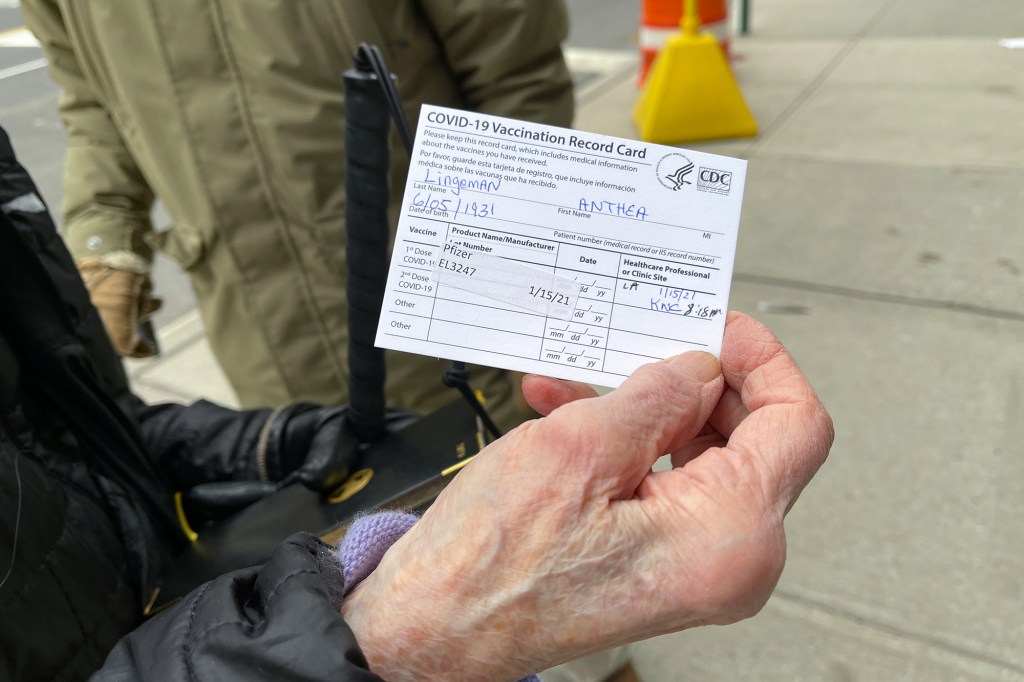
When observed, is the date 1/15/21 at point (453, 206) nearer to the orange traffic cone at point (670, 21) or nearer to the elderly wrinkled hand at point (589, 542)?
the elderly wrinkled hand at point (589, 542)

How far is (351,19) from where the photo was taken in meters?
1.35

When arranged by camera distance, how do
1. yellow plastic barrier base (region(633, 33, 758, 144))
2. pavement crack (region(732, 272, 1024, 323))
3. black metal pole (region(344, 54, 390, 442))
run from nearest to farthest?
black metal pole (region(344, 54, 390, 442)) < pavement crack (region(732, 272, 1024, 323)) < yellow plastic barrier base (region(633, 33, 758, 144))

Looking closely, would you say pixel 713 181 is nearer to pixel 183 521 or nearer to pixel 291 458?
pixel 291 458

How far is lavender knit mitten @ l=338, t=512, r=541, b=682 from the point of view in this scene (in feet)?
2.55

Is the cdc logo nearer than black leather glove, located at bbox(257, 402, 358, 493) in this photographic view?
Yes

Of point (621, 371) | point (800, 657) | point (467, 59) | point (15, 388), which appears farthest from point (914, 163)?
point (15, 388)

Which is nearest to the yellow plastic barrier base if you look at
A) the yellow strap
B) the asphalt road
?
the asphalt road

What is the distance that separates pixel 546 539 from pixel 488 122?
449mm

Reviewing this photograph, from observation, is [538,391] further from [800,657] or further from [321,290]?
[800,657]

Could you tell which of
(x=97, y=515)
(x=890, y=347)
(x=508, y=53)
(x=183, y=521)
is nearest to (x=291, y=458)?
(x=183, y=521)

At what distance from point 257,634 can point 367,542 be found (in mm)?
166

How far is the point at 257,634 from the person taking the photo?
646mm

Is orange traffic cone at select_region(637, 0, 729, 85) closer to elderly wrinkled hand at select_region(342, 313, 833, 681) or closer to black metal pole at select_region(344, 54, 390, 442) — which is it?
black metal pole at select_region(344, 54, 390, 442)

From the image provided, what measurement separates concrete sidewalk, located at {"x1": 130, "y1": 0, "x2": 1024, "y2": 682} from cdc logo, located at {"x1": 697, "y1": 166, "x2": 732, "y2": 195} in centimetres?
144
